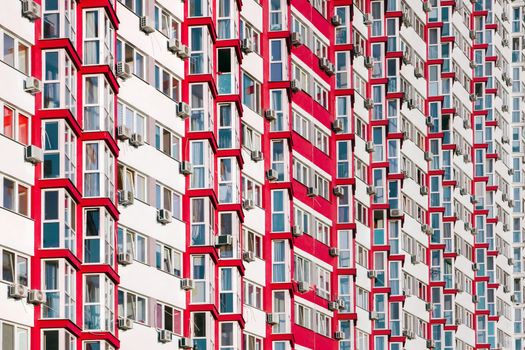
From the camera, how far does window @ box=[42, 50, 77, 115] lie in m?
54.4

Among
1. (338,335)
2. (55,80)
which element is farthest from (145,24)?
(338,335)

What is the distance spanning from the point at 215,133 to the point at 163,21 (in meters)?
5.74

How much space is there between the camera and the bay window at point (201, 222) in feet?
218

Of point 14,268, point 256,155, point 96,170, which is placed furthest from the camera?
point 256,155

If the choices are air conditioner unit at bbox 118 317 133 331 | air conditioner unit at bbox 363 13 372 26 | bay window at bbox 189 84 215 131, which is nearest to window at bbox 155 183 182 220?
bay window at bbox 189 84 215 131

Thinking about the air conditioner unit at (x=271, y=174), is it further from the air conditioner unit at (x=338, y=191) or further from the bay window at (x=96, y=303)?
the bay window at (x=96, y=303)

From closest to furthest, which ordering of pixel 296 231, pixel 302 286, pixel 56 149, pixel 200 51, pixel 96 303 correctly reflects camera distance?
pixel 56 149 → pixel 96 303 → pixel 200 51 → pixel 296 231 → pixel 302 286

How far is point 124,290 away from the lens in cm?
6022

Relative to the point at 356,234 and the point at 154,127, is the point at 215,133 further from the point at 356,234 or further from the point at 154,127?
the point at 356,234

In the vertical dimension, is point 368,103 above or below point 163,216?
above

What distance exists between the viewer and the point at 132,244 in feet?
201

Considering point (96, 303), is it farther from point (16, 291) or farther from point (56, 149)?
point (16, 291)

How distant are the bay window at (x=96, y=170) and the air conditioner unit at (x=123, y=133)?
8.69ft

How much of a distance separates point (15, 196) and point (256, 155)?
23.3 m
